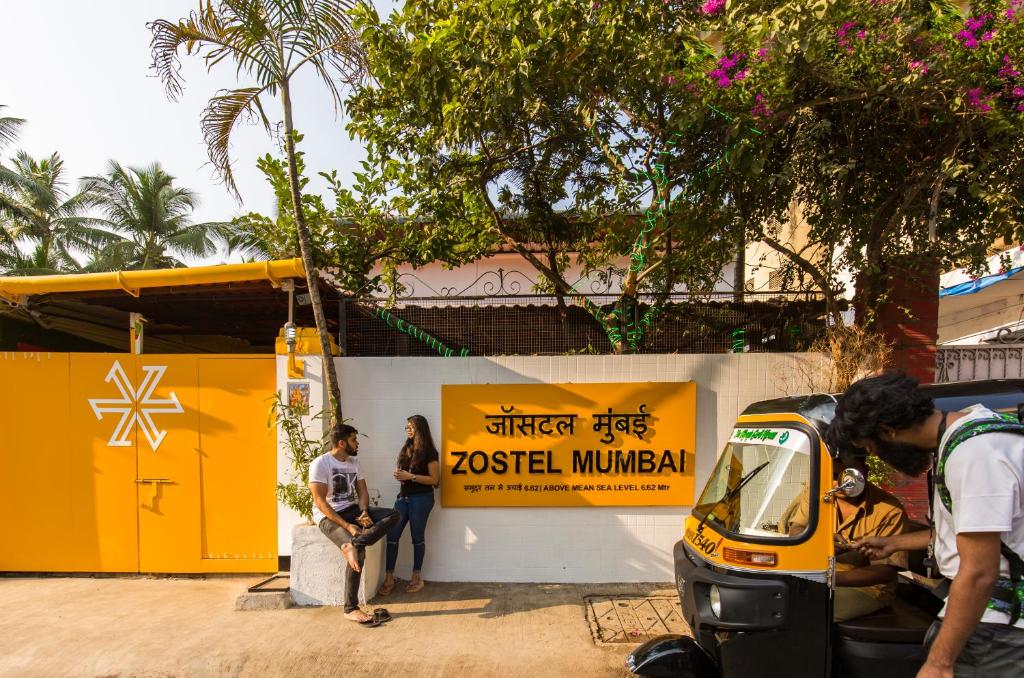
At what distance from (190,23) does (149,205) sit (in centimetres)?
1631

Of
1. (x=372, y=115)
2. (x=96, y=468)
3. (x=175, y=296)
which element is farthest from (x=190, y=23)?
(x=96, y=468)

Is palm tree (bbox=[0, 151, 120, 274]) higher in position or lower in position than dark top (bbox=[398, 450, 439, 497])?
higher

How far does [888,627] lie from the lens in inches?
96.0

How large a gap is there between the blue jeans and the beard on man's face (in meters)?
3.74

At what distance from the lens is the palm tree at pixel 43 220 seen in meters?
16.3

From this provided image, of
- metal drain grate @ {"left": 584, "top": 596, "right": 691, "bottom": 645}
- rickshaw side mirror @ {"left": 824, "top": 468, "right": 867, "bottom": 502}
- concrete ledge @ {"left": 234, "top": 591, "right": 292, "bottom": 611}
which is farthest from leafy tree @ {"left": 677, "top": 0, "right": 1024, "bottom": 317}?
concrete ledge @ {"left": 234, "top": 591, "right": 292, "bottom": 611}

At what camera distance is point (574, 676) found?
3617 mm

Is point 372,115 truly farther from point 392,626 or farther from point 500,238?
point 392,626

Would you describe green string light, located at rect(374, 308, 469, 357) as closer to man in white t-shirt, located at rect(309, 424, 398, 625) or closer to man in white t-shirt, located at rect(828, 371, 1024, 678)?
man in white t-shirt, located at rect(309, 424, 398, 625)

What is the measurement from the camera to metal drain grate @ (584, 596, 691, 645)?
407cm

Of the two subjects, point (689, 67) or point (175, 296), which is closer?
point (689, 67)

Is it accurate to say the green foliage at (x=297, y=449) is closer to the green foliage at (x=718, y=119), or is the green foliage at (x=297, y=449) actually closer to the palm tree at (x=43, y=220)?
the green foliage at (x=718, y=119)

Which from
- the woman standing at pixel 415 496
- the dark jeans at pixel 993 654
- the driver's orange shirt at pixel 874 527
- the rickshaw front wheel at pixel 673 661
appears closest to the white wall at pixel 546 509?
the woman standing at pixel 415 496

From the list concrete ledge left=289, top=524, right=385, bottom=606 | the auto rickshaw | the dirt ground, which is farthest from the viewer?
concrete ledge left=289, top=524, right=385, bottom=606
